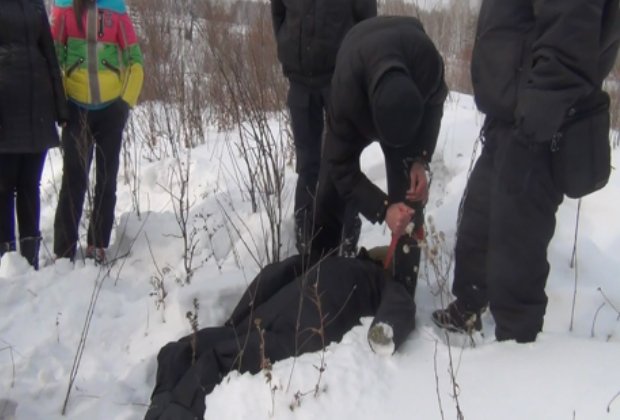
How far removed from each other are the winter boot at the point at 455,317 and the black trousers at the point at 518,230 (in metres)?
0.20

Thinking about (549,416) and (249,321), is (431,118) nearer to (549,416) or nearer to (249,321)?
(249,321)

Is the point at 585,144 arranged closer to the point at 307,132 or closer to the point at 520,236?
the point at 520,236

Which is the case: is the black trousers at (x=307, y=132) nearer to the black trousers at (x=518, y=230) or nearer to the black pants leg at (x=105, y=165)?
the black pants leg at (x=105, y=165)

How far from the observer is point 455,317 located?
95.8 inches

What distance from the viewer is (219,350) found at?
207 centimetres

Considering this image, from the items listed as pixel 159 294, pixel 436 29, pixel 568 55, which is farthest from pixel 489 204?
pixel 436 29

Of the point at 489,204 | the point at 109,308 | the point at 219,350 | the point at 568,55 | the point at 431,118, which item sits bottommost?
the point at 109,308

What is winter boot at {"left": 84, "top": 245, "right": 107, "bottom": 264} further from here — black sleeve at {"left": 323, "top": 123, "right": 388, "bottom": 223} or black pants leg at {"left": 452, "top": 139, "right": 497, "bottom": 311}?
black pants leg at {"left": 452, "top": 139, "right": 497, "bottom": 311}

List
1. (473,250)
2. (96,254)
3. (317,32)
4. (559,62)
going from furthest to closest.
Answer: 1. (96,254)
2. (317,32)
3. (473,250)
4. (559,62)

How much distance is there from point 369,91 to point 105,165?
1.65 meters

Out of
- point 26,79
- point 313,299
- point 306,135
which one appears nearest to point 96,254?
point 26,79

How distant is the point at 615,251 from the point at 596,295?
52cm

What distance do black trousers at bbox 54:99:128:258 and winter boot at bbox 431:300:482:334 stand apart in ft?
5.87

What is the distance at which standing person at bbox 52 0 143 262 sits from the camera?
2941mm
